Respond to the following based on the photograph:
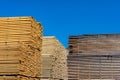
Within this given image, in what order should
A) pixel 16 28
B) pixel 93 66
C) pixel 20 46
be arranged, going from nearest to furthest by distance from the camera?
pixel 20 46 → pixel 16 28 → pixel 93 66

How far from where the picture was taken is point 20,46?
396 inches

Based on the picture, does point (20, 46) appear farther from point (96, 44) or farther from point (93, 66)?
point (96, 44)

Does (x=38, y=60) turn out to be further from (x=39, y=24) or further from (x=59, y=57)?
(x=59, y=57)

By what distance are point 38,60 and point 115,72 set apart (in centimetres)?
325

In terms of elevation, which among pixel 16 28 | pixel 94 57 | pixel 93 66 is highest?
pixel 16 28

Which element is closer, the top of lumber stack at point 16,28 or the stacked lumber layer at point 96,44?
the top of lumber stack at point 16,28

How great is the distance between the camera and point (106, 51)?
1328 cm

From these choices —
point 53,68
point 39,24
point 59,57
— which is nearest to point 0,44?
point 39,24

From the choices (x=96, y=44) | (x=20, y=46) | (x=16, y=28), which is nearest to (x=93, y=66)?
(x=96, y=44)

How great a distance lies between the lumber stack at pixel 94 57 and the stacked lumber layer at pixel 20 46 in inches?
87.7

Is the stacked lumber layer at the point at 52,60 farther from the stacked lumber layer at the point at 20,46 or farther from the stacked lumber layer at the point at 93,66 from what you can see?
the stacked lumber layer at the point at 20,46

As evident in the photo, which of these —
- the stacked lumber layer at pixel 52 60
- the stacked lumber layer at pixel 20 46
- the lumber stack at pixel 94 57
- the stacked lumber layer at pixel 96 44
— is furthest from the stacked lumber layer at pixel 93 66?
the stacked lumber layer at pixel 20 46

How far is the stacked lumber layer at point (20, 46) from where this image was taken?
9.91 m

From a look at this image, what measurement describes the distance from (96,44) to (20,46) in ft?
13.8
